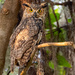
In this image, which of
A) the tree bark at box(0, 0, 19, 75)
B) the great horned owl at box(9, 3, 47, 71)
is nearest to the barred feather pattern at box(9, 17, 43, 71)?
the great horned owl at box(9, 3, 47, 71)

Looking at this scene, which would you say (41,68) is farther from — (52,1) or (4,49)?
(52,1)

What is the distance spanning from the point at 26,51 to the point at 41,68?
1.01 ft

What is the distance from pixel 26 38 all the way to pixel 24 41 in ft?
0.11

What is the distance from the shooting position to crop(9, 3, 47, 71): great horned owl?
102cm

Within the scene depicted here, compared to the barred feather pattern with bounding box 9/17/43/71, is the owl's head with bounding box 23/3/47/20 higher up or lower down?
higher up

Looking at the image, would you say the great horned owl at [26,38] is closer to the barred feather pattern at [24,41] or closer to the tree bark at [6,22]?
the barred feather pattern at [24,41]

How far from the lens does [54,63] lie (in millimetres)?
1244

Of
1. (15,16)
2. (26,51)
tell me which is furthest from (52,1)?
(26,51)

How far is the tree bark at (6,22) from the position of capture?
115 cm

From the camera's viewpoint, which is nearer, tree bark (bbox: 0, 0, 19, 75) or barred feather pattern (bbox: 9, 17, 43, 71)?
barred feather pattern (bbox: 9, 17, 43, 71)

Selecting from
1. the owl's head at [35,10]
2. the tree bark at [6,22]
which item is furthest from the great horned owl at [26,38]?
the tree bark at [6,22]

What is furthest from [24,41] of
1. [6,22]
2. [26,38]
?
[6,22]

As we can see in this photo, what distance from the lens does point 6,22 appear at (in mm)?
1219

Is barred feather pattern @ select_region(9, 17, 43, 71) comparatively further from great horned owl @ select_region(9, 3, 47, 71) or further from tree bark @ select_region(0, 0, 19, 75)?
tree bark @ select_region(0, 0, 19, 75)
